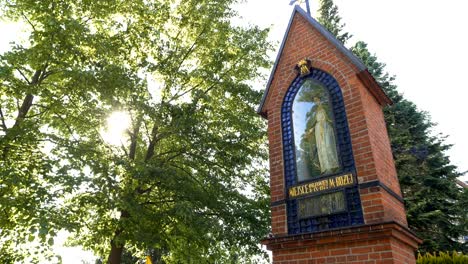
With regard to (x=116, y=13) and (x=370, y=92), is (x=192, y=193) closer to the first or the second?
(x=370, y=92)

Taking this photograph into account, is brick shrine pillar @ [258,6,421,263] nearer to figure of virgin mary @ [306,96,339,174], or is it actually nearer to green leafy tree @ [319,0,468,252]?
figure of virgin mary @ [306,96,339,174]

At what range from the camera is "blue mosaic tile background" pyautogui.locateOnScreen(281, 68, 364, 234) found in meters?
4.56

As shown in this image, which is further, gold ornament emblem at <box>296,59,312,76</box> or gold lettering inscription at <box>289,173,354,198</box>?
gold ornament emblem at <box>296,59,312,76</box>

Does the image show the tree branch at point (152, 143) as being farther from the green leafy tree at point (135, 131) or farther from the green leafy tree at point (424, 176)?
the green leafy tree at point (424, 176)

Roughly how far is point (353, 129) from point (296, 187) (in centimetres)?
121

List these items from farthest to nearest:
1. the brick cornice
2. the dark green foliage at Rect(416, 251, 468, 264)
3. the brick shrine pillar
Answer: the dark green foliage at Rect(416, 251, 468, 264) → the brick shrine pillar → the brick cornice

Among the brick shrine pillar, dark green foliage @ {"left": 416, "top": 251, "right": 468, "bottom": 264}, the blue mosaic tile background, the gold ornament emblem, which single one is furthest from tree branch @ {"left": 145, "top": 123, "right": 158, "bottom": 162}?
dark green foliage @ {"left": 416, "top": 251, "right": 468, "bottom": 264}

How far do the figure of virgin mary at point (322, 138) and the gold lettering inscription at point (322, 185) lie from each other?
176mm

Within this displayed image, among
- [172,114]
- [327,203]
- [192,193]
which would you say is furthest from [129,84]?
[327,203]

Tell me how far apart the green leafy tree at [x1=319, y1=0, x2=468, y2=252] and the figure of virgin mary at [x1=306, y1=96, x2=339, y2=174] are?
11.2 meters

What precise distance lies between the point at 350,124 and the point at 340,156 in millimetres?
509

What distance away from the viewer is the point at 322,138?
5.27 m

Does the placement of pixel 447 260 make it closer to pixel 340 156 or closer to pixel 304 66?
pixel 340 156

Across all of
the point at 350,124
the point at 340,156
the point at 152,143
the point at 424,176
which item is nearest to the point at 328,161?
the point at 340,156
